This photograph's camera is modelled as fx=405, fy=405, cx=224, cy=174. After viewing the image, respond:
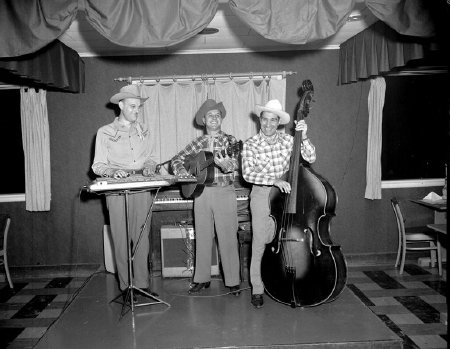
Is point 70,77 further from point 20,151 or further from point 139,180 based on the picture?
point 139,180

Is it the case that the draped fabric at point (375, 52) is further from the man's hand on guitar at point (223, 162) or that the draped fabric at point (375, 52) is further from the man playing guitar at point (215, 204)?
the man's hand on guitar at point (223, 162)

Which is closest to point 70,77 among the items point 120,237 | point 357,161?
point 120,237

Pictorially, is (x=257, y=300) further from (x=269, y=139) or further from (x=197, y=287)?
(x=269, y=139)

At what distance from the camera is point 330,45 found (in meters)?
5.41

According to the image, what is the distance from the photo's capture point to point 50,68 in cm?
429

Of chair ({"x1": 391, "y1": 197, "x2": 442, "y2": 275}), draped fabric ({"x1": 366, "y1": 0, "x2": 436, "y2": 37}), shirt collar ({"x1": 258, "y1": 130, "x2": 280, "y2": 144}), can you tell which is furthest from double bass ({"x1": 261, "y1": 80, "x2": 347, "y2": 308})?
chair ({"x1": 391, "y1": 197, "x2": 442, "y2": 275})

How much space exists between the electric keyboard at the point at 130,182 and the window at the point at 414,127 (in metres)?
3.89

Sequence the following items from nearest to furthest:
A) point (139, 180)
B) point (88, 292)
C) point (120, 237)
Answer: point (139, 180), point (120, 237), point (88, 292)

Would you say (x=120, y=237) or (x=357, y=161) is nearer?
(x=120, y=237)

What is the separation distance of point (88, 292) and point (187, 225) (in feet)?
4.24

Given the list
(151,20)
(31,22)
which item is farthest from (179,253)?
(31,22)

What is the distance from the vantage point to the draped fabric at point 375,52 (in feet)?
12.7

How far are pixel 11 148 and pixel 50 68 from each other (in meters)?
2.08

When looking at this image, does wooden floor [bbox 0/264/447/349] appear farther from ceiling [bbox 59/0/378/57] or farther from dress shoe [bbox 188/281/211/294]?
ceiling [bbox 59/0/378/57]
